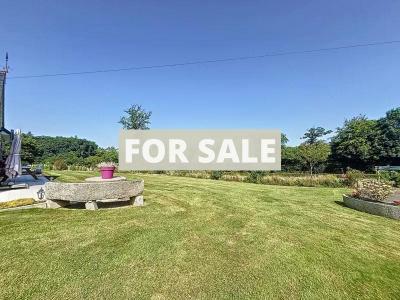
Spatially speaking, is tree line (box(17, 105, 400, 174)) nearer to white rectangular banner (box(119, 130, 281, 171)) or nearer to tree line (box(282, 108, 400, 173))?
tree line (box(282, 108, 400, 173))

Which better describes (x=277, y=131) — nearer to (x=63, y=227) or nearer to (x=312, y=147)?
(x=312, y=147)

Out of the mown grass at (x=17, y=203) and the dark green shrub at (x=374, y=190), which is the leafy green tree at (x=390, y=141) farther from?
the mown grass at (x=17, y=203)

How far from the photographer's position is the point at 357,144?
4975 centimetres

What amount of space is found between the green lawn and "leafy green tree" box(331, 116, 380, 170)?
46847 millimetres

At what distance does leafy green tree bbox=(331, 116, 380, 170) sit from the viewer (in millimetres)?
49969

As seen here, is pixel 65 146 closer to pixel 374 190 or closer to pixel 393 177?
pixel 393 177

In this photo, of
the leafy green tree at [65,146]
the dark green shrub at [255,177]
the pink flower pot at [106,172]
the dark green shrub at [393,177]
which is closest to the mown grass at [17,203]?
the pink flower pot at [106,172]

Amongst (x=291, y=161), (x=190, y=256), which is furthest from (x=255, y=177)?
(x=291, y=161)

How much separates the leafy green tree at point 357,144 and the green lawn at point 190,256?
4685 centimetres

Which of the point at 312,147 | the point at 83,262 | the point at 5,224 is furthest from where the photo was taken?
the point at 312,147

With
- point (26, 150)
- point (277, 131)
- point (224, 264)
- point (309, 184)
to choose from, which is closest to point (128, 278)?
point (224, 264)

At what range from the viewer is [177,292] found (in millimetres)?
4281

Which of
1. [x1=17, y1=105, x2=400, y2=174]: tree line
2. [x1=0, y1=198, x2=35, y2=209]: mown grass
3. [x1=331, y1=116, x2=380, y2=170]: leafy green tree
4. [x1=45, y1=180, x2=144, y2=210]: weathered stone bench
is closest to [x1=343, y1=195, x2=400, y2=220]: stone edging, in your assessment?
[x1=45, y1=180, x2=144, y2=210]: weathered stone bench

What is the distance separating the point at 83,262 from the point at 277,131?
25.4m
